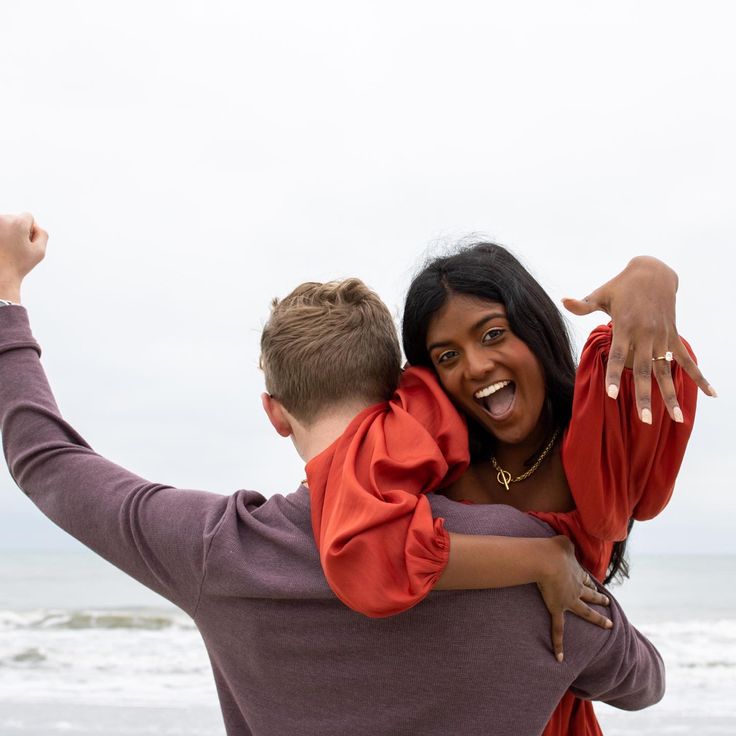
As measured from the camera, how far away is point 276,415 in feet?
6.60

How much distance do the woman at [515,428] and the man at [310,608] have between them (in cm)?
9

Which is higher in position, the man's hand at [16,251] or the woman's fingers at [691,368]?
the man's hand at [16,251]

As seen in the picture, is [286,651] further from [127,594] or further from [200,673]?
[127,594]

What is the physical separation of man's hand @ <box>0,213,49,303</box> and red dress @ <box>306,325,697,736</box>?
806mm

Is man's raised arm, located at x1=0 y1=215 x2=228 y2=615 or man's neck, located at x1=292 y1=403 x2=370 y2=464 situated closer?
man's raised arm, located at x1=0 y1=215 x2=228 y2=615

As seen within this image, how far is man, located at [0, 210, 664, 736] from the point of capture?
177 cm

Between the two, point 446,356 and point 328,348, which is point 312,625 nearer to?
point 328,348

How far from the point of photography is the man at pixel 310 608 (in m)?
1.77

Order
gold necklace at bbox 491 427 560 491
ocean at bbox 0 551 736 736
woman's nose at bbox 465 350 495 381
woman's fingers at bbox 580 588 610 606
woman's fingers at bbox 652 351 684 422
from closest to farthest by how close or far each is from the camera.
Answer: woman's fingers at bbox 652 351 684 422 → woman's fingers at bbox 580 588 610 606 → woman's nose at bbox 465 350 495 381 → gold necklace at bbox 491 427 560 491 → ocean at bbox 0 551 736 736

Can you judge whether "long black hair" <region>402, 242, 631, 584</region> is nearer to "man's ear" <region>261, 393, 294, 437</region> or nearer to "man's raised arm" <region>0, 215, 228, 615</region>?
"man's ear" <region>261, 393, 294, 437</region>

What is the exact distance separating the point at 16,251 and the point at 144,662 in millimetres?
8594

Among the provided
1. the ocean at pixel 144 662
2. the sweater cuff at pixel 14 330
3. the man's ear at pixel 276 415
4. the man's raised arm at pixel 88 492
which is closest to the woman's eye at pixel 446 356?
the man's ear at pixel 276 415

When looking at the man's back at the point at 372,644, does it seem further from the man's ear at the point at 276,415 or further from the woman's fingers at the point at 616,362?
the woman's fingers at the point at 616,362

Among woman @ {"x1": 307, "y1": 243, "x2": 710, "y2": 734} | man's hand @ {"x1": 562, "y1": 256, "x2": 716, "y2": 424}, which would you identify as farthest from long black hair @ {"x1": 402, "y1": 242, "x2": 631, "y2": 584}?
man's hand @ {"x1": 562, "y1": 256, "x2": 716, "y2": 424}
